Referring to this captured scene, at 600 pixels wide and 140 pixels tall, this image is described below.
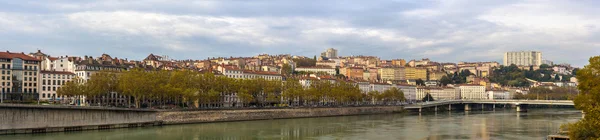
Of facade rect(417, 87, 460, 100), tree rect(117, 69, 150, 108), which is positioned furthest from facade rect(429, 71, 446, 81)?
tree rect(117, 69, 150, 108)

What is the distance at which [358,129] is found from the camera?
46625 millimetres

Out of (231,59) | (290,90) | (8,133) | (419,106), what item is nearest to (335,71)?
(231,59)

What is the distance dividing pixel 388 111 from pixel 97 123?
47.8m

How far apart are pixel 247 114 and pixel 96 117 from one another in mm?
17237

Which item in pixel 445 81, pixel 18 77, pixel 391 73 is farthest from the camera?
pixel 391 73

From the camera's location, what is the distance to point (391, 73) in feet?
536

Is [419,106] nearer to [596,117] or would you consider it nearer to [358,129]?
[358,129]

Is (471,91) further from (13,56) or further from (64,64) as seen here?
(13,56)

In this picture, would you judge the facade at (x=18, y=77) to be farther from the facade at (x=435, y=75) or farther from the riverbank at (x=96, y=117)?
the facade at (x=435, y=75)

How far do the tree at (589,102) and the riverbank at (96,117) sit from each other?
32.7m

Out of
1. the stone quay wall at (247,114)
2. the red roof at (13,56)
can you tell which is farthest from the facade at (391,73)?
the red roof at (13,56)

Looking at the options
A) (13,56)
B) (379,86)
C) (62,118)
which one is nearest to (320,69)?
(379,86)

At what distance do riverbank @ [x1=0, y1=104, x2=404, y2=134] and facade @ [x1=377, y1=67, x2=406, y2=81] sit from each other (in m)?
104

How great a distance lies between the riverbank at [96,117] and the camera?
37.8 metres
